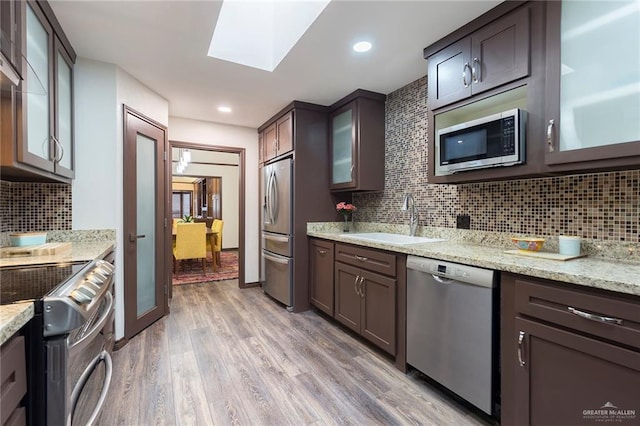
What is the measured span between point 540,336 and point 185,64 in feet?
9.75

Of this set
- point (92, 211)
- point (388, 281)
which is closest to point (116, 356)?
point (92, 211)

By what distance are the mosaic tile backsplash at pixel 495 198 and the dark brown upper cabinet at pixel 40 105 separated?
2.56 m

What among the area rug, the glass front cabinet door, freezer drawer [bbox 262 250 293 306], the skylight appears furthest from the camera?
the area rug

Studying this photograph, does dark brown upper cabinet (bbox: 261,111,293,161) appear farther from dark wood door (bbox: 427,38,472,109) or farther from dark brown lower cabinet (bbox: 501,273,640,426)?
dark brown lower cabinet (bbox: 501,273,640,426)

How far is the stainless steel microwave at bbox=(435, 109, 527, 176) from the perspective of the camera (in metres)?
Result: 1.65

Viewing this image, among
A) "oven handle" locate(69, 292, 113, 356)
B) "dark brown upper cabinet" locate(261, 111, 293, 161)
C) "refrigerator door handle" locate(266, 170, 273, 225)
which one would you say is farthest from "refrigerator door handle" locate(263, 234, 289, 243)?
"oven handle" locate(69, 292, 113, 356)

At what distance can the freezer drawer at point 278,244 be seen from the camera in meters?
3.35

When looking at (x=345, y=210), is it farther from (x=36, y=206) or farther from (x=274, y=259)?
(x=36, y=206)

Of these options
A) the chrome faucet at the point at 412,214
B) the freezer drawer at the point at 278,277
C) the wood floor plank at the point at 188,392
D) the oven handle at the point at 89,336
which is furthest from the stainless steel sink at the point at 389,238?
the oven handle at the point at 89,336

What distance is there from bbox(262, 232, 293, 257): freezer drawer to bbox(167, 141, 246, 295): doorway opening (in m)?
0.59

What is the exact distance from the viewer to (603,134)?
1.38m

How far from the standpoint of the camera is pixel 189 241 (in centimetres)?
484

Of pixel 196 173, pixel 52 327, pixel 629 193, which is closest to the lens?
pixel 52 327

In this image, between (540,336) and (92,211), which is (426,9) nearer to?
(540,336)
